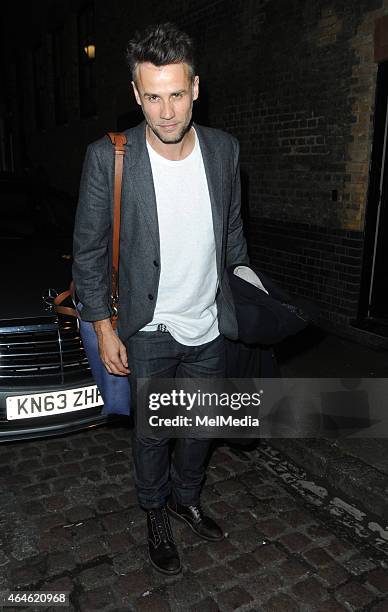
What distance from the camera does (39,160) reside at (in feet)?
53.6

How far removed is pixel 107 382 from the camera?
264cm

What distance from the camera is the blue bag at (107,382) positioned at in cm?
260

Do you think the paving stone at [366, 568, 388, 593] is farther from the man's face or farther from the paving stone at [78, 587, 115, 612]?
the man's face

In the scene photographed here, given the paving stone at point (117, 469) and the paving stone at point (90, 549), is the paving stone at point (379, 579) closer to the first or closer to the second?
the paving stone at point (90, 549)

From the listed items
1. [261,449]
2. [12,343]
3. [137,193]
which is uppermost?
[137,193]

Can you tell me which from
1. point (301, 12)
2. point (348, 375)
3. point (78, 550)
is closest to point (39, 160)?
point (301, 12)

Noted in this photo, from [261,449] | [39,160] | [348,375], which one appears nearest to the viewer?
[261,449]

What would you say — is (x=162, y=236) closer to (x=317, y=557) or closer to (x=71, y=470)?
(x=317, y=557)

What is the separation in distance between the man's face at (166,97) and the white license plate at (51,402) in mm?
1655

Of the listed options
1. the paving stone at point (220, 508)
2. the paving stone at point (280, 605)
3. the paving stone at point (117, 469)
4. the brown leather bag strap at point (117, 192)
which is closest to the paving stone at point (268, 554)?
the paving stone at point (280, 605)

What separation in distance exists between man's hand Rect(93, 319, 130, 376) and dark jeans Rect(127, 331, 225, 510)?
0.04 metres

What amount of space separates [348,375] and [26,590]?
10.3ft

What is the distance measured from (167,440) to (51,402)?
0.86 metres

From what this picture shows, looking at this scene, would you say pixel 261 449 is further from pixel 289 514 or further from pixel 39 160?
pixel 39 160
